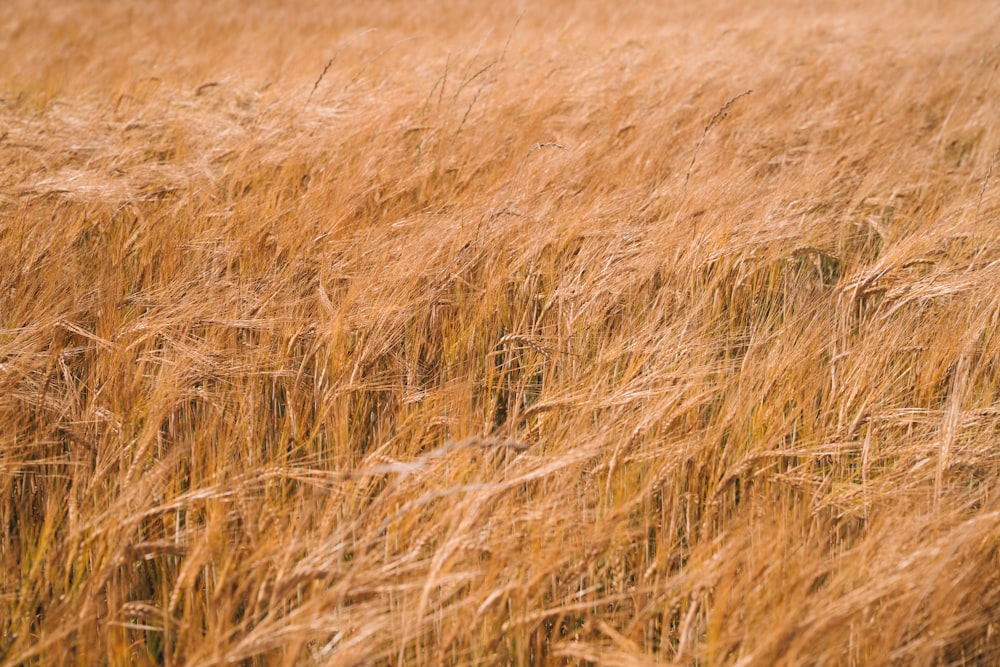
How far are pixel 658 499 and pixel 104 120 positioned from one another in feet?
8.11

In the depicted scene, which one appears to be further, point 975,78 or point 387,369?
point 975,78

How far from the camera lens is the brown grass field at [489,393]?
82 centimetres

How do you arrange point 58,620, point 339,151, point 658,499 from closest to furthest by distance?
point 58,620 → point 658,499 → point 339,151

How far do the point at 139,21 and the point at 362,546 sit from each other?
23.4 ft

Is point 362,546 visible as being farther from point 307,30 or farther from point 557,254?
point 307,30

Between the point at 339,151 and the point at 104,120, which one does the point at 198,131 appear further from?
the point at 339,151

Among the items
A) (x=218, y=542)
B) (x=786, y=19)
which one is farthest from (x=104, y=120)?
(x=786, y=19)

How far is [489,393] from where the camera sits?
129 centimetres

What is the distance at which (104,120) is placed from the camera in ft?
8.59

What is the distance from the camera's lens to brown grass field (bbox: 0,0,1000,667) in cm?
82

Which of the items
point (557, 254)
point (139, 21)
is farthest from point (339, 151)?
point (139, 21)

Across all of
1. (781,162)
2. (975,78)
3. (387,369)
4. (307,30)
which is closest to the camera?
(387,369)

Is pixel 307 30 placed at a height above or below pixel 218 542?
above

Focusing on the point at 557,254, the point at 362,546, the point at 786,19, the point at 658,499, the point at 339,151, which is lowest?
the point at 658,499
